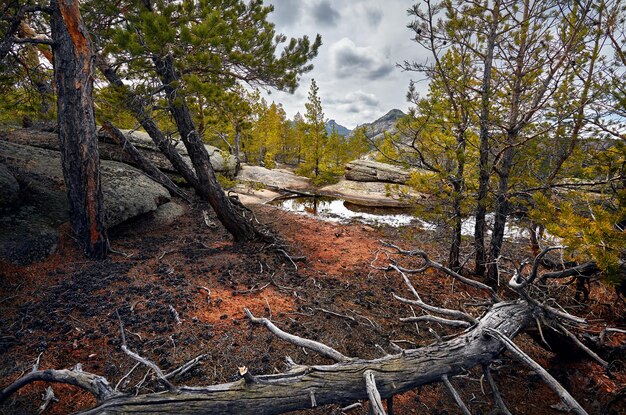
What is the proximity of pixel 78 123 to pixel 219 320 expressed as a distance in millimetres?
4988

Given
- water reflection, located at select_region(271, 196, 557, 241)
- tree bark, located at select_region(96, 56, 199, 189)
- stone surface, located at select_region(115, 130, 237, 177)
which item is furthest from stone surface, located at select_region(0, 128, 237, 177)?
water reflection, located at select_region(271, 196, 557, 241)

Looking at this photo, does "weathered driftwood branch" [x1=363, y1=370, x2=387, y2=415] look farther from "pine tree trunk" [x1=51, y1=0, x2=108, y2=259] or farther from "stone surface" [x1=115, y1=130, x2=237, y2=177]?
"stone surface" [x1=115, y1=130, x2=237, y2=177]

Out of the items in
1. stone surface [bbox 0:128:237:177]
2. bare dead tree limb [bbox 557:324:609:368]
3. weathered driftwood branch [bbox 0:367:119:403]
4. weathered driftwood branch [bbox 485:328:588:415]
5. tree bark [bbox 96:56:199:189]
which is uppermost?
tree bark [bbox 96:56:199:189]

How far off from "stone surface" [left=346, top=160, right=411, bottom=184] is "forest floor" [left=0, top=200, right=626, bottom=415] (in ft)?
68.2

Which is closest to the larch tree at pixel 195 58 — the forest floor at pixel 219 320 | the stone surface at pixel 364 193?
the forest floor at pixel 219 320

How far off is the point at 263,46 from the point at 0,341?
7.02 metres

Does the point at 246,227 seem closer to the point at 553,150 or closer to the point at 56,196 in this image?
the point at 56,196

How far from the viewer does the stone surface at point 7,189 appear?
6.16 meters

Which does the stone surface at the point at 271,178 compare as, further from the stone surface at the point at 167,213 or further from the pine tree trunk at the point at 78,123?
the pine tree trunk at the point at 78,123

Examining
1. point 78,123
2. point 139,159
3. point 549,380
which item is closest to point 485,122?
point 549,380

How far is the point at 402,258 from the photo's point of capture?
883 cm

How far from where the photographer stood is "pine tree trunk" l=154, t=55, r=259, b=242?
6.14 m

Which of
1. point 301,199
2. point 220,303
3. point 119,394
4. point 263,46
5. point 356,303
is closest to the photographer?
point 119,394

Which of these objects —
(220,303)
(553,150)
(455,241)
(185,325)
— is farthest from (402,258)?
(185,325)
